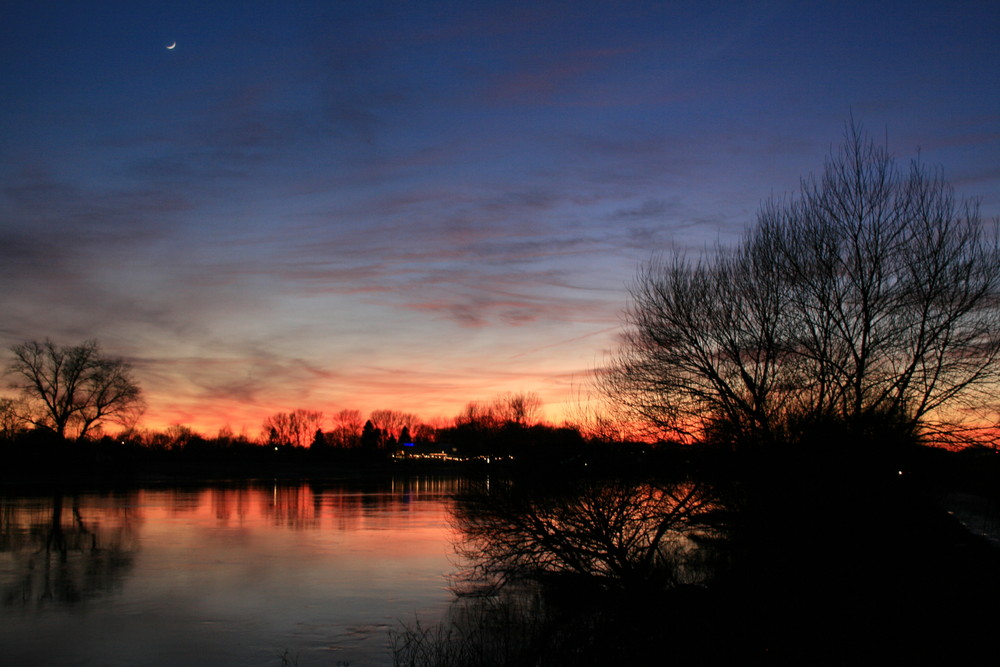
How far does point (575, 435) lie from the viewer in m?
18.1

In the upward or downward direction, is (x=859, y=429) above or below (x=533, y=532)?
above

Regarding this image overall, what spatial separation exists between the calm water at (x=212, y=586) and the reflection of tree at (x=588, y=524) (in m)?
2.76

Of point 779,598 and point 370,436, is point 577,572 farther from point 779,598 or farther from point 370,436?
point 370,436

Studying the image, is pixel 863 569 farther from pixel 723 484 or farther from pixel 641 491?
pixel 641 491

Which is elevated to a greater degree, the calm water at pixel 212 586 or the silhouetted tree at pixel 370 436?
the silhouetted tree at pixel 370 436

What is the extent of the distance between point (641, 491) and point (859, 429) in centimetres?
477

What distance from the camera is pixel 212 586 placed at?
70.8 ft

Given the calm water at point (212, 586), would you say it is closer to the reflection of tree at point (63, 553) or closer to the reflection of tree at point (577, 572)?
the reflection of tree at point (63, 553)

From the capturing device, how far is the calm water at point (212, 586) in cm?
1537

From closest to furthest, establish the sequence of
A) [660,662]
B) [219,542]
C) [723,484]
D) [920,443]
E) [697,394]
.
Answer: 1. [660,662]
2. [723,484]
3. [920,443]
4. [697,394]
5. [219,542]

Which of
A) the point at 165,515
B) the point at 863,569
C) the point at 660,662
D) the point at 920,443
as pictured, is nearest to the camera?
the point at 660,662

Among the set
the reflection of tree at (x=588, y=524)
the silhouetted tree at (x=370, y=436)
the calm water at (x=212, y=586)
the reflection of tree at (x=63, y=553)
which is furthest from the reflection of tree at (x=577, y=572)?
the silhouetted tree at (x=370, y=436)

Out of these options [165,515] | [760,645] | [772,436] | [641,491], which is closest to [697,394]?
[772,436]

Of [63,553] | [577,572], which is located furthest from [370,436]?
[577,572]
